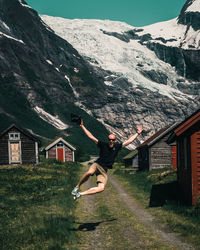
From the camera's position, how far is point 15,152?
137 ft

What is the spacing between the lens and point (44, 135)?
374ft

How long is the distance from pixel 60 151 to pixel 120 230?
168ft

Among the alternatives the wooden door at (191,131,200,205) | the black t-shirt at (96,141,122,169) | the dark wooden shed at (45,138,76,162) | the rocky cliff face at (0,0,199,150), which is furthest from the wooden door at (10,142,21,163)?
the rocky cliff face at (0,0,199,150)

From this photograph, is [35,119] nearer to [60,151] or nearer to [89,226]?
[60,151]

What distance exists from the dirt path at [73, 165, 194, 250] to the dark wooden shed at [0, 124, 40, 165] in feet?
90.8

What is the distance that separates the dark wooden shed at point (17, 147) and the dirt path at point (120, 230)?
1090 inches

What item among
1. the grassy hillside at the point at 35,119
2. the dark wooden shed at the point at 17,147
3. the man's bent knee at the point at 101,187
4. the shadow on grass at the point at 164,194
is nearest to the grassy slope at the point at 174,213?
the shadow on grass at the point at 164,194

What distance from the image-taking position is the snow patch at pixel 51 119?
437ft

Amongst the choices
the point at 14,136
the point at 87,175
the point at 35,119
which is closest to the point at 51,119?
the point at 35,119

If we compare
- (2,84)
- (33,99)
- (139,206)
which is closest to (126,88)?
(33,99)

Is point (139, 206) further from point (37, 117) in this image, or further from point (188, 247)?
point (37, 117)

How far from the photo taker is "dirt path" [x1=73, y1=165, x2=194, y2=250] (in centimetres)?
826

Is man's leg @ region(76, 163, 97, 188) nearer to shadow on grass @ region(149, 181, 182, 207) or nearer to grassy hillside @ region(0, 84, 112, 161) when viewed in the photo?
shadow on grass @ region(149, 181, 182, 207)

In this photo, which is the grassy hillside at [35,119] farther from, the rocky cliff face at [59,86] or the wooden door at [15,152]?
the wooden door at [15,152]
